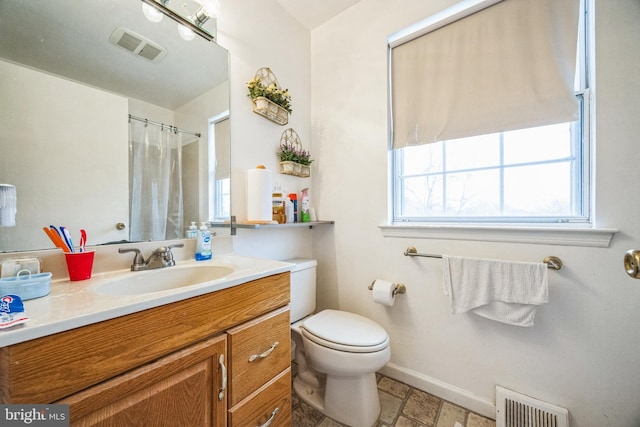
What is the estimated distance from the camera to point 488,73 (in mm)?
1208

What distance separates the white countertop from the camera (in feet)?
1.45

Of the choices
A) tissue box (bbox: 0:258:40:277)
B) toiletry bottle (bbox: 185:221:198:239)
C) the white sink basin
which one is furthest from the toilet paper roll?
tissue box (bbox: 0:258:40:277)

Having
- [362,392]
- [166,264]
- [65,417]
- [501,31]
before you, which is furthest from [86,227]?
[501,31]

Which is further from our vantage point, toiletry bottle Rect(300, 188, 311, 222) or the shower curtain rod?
toiletry bottle Rect(300, 188, 311, 222)

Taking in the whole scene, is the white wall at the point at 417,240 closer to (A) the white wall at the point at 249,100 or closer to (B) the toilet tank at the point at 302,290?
(A) the white wall at the point at 249,100

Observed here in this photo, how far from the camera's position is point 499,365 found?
1174 mm

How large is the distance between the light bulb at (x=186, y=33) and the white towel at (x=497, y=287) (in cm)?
169

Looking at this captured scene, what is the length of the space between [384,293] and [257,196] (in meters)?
0.91

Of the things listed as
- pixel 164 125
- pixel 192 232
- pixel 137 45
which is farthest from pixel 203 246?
pixel 137 45

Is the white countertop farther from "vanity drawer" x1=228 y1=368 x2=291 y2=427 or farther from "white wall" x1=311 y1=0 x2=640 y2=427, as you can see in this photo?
"white wall" x1=311 y1=0 x2=640 y2=427

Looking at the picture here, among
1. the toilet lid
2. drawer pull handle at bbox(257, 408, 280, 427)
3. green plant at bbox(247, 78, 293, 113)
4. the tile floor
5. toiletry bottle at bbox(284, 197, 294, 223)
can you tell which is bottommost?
the tile floor

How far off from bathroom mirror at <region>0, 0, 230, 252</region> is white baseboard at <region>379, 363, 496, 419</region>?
4.83 feet

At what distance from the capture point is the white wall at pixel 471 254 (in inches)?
37.1

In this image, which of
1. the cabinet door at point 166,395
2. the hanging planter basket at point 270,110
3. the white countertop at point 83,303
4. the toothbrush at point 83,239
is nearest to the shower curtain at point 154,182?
the toothbrush at point 83,239
